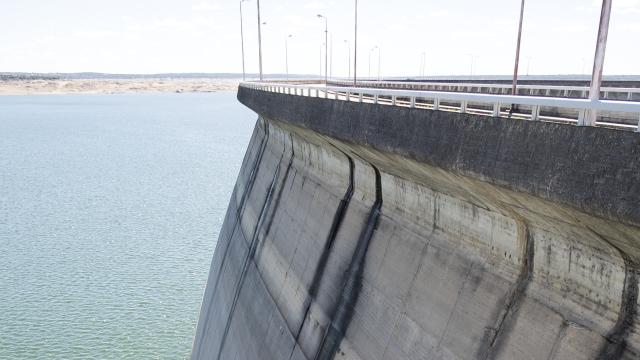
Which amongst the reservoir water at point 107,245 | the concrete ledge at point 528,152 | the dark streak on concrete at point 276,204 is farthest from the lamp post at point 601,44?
the reservoir water at point 107,245

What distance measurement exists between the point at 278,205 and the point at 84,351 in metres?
12.9

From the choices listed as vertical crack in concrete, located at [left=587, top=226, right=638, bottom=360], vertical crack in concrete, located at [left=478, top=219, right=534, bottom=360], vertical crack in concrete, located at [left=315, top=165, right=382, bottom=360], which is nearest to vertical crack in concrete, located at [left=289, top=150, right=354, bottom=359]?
vertical crack in concrete, located at [left=315, top=165, right=382, bottom=360]

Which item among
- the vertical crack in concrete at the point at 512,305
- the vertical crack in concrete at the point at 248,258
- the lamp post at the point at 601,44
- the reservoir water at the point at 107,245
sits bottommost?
the reservoir water at the point at 107,245

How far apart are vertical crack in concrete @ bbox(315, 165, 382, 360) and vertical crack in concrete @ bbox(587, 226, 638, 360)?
21.4 ft

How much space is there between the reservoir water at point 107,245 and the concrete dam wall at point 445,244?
10627 millimetres

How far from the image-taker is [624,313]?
7465 millimetres

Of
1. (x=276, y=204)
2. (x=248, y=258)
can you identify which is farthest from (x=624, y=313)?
(x=248, y=258)

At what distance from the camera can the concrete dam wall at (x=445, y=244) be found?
24.0 feet

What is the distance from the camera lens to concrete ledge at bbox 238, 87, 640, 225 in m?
6.41

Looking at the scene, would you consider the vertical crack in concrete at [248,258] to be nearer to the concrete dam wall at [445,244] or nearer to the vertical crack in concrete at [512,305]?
the concrete dam wall at [445,244]

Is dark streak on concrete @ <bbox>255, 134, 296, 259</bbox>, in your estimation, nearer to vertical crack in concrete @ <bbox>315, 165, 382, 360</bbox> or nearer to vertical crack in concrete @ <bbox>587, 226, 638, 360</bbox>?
vertical crack in concrete @ <bbox>315, 165, 382, 360</bbox>

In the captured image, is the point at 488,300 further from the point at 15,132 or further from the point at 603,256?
the point at 15,132

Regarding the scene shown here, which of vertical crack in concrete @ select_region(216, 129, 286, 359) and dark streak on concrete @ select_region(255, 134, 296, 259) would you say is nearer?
dark streak on concrete @ select_region(255, 134, 296, 259)

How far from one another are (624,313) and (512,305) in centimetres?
196
